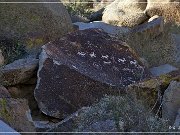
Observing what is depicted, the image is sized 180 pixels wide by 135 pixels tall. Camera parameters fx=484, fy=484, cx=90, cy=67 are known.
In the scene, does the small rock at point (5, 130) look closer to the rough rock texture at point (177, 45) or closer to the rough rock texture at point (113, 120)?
the rough rock texture at point (113, 120)

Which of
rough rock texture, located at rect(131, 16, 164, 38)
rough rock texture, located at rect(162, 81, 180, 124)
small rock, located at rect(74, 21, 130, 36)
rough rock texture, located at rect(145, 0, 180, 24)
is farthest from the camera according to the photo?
rough rock texture, located at rect(145, 0, 180, 24)

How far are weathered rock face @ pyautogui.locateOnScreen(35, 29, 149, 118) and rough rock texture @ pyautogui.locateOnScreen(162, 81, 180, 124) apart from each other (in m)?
0.47

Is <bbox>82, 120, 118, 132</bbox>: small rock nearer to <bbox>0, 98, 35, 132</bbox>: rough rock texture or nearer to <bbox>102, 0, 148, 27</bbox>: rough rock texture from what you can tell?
<bbox>0, 98, 35, 132</bbox>: rough rock texture

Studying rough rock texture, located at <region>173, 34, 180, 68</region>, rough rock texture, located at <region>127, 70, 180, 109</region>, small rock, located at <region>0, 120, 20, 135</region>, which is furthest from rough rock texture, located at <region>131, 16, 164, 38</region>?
small rock, located at <region>0, 120, 20, 135</region>

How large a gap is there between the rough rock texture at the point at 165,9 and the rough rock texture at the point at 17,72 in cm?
526

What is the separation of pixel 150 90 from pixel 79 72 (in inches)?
34.3

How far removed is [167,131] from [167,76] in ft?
6.36

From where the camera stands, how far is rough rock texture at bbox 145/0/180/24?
1084 centimetres

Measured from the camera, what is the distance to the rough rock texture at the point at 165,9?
1084cm

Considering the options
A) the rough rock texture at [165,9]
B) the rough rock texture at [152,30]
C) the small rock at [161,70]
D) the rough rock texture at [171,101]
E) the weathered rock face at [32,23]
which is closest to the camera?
the rough rock texture at [171,101]

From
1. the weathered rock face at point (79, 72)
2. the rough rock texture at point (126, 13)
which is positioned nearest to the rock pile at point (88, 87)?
the weathered rock face at point (79, 72)

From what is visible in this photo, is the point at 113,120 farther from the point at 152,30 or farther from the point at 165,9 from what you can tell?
the point at 165,9

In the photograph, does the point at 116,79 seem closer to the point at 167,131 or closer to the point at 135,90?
the point at 135,90

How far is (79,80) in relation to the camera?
5.66 meters
